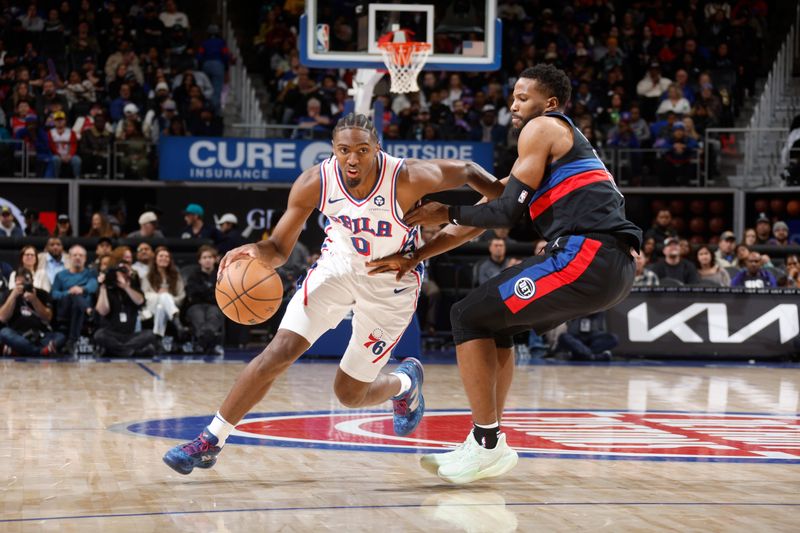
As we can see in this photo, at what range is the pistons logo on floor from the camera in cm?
652

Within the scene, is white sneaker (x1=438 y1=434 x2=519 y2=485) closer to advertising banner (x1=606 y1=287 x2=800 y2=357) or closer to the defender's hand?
the defender's hand

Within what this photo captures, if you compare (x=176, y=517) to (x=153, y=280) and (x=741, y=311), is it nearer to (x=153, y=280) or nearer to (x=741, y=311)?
(x=153, y=280)

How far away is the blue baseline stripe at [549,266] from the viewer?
17.1 feet

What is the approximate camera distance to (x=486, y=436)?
545 cm

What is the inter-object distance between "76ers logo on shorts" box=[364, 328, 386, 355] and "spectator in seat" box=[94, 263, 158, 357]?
8.14 metres

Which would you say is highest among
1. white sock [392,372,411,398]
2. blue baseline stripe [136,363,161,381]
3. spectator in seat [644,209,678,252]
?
spectator in seat [644,209,678,252]

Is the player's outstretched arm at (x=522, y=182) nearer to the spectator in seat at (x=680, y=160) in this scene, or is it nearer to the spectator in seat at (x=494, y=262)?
the spectator in seat at (x=494, y=262)

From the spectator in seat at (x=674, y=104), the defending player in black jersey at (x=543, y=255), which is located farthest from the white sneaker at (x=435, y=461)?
the spectator in seat at (x=674, y=104)

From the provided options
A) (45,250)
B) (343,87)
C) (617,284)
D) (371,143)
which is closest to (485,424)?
(617,284)

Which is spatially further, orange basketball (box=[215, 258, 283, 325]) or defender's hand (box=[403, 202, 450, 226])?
orange basketball (box=[215, 258, 283, 325])

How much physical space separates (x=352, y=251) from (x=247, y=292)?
1.79 ft

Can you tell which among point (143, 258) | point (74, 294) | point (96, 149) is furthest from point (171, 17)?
point (74, 294)

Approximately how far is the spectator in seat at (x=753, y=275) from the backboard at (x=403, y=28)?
14.2 feet

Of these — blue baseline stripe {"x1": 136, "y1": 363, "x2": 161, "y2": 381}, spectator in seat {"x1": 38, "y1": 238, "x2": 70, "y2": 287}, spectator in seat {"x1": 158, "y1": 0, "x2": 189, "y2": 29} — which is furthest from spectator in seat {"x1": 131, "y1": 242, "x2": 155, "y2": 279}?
spectator in seat {"x1": 158, "y1": 0, "x2": 189, "y2": 29}
